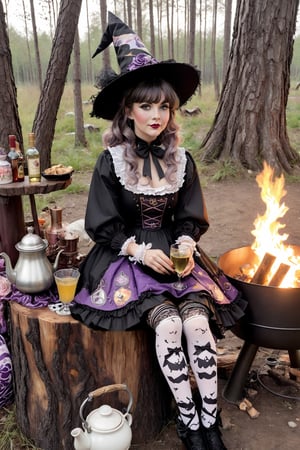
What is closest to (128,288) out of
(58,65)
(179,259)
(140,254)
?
(140,254)

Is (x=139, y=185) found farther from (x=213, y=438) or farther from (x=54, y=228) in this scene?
(x=213, y=438)

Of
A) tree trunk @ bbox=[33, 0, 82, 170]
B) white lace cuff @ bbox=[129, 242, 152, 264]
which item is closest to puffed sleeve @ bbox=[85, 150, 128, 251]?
white lace cuff @ bbox=[129, 242, 152, 264]

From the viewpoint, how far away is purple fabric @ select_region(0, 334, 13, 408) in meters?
2.56

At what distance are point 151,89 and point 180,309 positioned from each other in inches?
43.8

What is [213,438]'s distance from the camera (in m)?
2.11

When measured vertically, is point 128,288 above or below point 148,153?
below

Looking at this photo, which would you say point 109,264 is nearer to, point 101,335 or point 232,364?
point 101,335

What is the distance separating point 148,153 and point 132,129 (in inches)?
6.3

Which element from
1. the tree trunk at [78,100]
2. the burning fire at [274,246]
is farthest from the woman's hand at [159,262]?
the tree trunk at [78,100]

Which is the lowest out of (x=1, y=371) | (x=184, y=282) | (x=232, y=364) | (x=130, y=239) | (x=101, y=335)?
Answer: (x=232, y=364)

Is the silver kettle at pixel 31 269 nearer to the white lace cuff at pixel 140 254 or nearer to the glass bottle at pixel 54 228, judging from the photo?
the white lace cuff at pixel 140 254

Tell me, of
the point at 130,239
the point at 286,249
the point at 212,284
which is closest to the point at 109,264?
the point at 130,239

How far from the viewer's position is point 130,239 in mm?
2307

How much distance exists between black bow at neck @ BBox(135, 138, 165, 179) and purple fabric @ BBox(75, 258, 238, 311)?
508 millimetres
